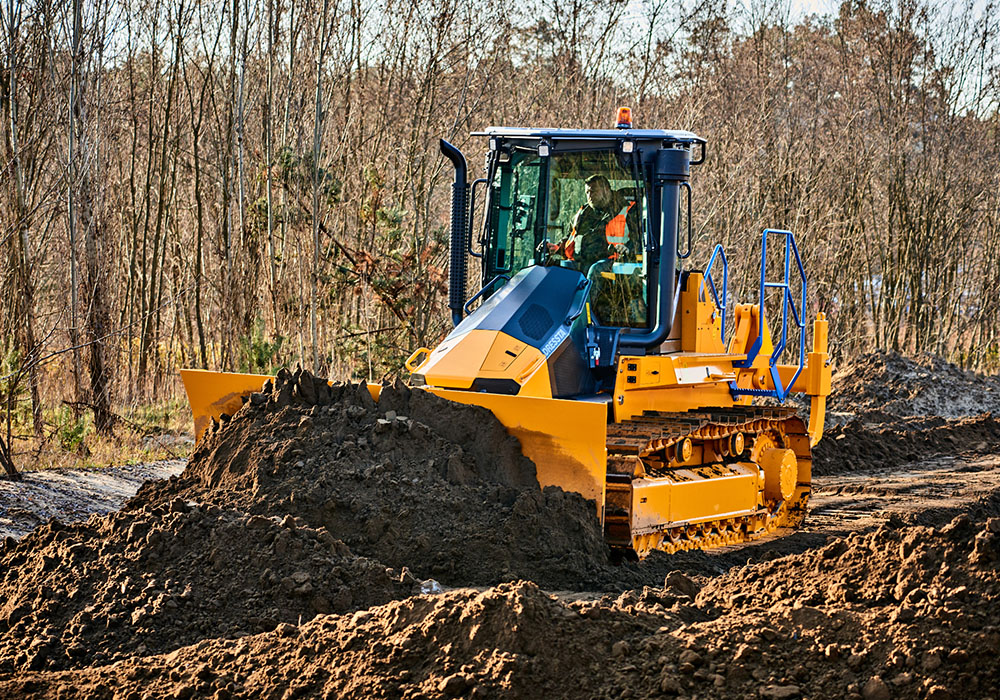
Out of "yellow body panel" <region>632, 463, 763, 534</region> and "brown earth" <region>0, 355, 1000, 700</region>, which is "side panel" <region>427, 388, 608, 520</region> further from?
"yellow body panel" <region>632, 463, 763, 534</region>

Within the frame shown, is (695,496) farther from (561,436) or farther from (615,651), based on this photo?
(615,651)

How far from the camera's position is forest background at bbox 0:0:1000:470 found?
1098 centimetres

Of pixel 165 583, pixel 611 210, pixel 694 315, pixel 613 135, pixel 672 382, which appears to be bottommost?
pixel 165 583

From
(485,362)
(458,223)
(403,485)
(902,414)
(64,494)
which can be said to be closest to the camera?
(403,485)

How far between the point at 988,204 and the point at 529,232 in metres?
14.2

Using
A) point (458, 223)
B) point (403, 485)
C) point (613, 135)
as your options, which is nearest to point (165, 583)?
point (403, 485)

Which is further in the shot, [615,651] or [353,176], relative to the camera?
[353,176]

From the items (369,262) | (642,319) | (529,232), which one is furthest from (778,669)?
(369,262)

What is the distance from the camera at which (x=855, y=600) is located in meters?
5.10

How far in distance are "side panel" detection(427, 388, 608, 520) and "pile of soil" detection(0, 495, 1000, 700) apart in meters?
1.56

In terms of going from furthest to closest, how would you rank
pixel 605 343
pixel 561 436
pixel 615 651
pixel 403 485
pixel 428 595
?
pixel 605 343 → pixel 561 436 → pixel 403 485 → pixel 428 595 → pixel 615 651

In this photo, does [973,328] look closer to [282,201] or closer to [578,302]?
Answer: [282,201]

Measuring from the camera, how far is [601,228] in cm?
776

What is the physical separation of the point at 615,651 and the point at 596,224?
3881 mm
